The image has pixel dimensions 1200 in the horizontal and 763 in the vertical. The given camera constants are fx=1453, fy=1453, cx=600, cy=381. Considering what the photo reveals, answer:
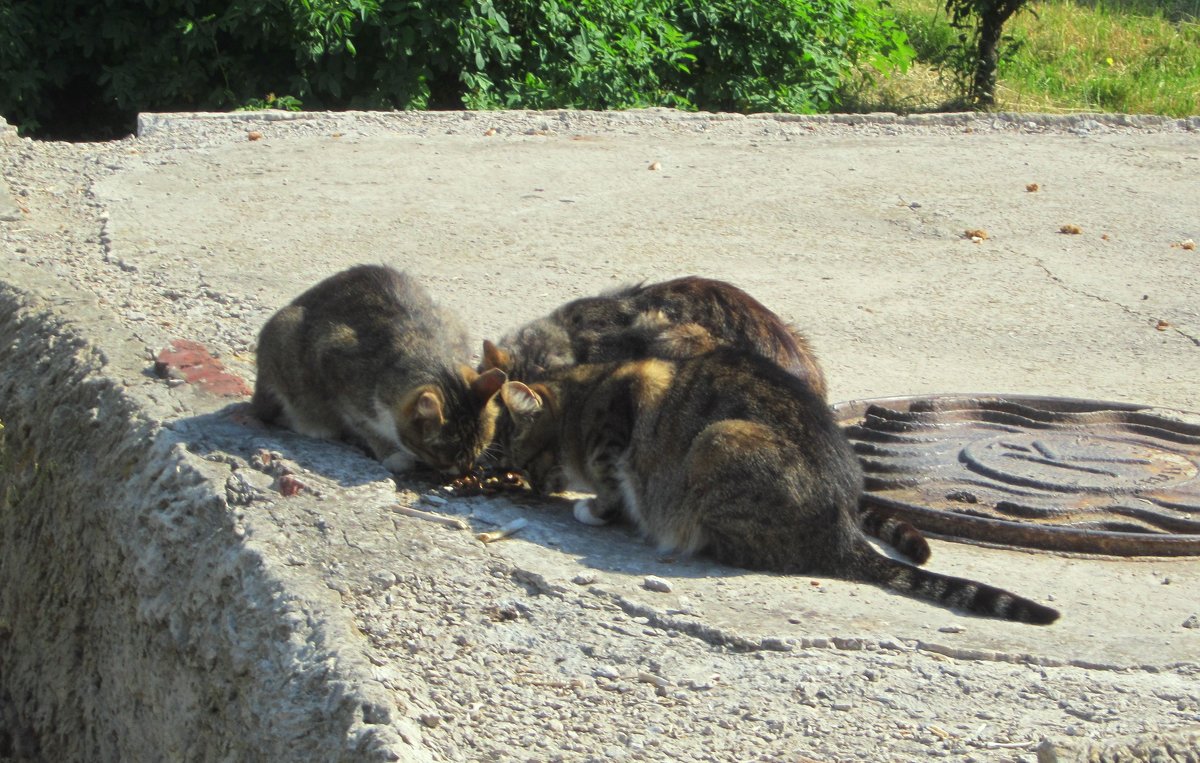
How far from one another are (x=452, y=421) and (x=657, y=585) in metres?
1.20

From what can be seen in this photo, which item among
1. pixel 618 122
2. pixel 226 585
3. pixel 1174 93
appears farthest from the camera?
pixel 1174 93

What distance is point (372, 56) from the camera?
1258cm

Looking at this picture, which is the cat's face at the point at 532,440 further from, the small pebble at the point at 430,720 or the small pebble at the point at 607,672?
the small pebble at the point at 430,720

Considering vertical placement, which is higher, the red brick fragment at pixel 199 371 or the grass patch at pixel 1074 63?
the grass patch at pixel 1074 63

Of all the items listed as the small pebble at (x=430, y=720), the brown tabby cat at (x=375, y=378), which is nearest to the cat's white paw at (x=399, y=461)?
the brown tabby cat at (x=375, y=378)

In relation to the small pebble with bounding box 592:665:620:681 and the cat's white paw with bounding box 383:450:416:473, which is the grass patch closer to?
the cat's white paw with bounding box 383:450:416:473

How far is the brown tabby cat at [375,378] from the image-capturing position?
5141mm

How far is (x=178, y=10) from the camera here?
1293 cm

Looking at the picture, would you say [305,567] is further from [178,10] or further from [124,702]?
[178,10]

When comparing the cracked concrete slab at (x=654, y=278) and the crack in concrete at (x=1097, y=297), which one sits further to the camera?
the crack in concrete at (x=1097, y=297)

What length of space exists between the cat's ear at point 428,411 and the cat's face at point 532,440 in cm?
27

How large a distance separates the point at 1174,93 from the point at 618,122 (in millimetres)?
6865

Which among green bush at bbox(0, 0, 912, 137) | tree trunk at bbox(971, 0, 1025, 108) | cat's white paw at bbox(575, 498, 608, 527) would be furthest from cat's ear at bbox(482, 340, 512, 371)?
tree trunk at bbox(971, 0, 1025, 108)

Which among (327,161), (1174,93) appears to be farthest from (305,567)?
(1174,93)
